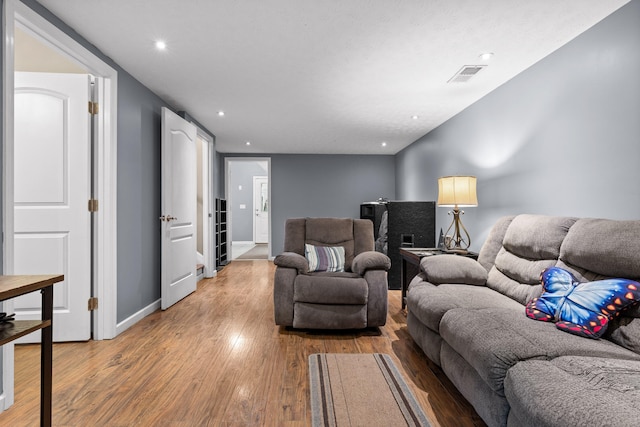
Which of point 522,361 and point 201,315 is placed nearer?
point 522,361

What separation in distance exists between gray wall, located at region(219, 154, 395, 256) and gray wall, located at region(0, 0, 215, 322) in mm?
3720

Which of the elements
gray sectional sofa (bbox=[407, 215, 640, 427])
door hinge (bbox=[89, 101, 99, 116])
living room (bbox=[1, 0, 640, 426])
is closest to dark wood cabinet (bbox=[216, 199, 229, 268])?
living room (bbox=[1, 0, 640, 426])

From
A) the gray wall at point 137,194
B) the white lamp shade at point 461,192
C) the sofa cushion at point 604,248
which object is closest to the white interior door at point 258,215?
the gray wall at point 137,194

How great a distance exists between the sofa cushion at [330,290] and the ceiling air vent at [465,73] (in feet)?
6.71

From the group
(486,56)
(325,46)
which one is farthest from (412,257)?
(325,46)

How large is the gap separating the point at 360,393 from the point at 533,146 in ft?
7.98

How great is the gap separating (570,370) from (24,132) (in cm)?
373

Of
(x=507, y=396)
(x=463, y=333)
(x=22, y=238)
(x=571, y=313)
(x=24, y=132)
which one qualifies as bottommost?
(x=507, y=396)

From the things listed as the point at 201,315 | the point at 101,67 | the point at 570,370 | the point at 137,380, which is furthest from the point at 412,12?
the point at 201,315

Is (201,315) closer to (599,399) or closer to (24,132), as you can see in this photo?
(24,132)

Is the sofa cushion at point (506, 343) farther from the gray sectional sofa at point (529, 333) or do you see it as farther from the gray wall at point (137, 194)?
the gray wall at point (137, 194)

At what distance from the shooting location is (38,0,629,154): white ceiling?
210 centimetres

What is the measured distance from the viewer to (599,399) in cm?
104

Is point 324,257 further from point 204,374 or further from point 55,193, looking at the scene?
point 55,193
